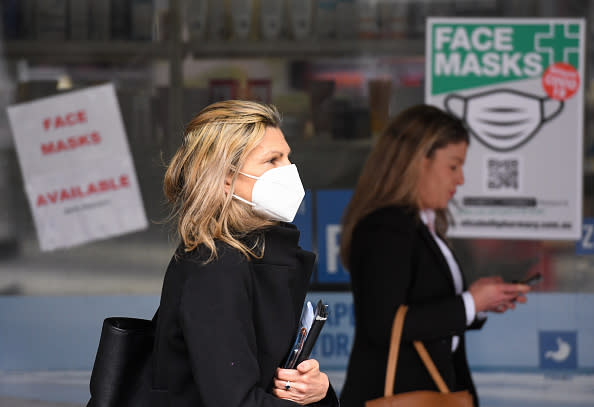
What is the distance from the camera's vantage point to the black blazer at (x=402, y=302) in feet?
9.12

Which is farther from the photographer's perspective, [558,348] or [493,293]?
[558,348]

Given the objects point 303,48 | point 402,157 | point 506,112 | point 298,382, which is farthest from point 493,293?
point 303,48

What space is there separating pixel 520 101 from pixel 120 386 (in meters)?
3.34

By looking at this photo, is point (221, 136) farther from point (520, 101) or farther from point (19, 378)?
point (19, 378)

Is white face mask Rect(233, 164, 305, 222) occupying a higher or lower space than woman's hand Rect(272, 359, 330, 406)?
→ higher

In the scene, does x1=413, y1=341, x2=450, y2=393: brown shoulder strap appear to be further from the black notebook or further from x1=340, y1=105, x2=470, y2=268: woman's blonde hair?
the black notebook

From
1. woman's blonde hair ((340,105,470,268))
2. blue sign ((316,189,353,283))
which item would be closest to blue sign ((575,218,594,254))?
blue sign ((316,189,353,283))

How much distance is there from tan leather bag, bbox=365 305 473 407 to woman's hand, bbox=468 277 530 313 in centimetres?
29

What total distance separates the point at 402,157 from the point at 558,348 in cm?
215

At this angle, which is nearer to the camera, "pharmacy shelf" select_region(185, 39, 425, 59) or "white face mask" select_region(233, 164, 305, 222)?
"white face mask" select_region(233, 164, 305, 222)

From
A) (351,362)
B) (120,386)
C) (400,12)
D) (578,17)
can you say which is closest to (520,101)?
(578,17)

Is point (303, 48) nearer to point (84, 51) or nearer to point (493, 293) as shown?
point (84, 51)

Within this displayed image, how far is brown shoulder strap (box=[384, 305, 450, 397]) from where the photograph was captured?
2.73 m

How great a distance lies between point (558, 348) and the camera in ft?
15.1
